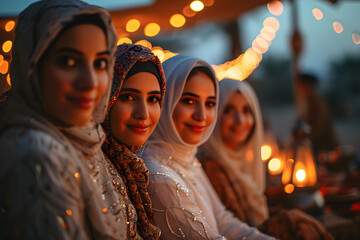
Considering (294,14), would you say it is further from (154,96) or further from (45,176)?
(45,176)

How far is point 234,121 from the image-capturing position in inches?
89.2

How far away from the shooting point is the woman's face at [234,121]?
2270mm

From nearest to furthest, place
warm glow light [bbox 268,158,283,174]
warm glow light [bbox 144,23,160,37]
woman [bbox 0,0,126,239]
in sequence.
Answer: woman [bbox 0,0,126,239] < warm glow light [bbox 268,158,283,174] < warm glow light [bbox 144,23,160,37]

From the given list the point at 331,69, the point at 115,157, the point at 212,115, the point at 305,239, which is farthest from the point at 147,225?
the point at 331,69

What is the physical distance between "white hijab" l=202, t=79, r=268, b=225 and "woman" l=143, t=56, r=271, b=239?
0.42 m

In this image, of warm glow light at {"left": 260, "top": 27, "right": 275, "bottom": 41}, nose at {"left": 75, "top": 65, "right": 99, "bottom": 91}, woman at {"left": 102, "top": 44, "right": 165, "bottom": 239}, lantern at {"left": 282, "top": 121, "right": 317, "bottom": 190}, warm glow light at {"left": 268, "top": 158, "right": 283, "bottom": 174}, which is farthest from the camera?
warm glow light at {"left": 260, "top": 27, "right": 275, "bottom": 41}

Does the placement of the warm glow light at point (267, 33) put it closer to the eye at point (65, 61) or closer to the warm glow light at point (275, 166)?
the warm glow light at point (275, 166)

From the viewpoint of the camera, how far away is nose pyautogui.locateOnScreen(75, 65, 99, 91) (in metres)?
0.82

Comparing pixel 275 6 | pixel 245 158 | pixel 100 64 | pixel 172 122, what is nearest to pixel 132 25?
pixel 275 6

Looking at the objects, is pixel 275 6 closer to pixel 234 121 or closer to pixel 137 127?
pixel 234 121

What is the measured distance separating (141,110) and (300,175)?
1595 millimetres

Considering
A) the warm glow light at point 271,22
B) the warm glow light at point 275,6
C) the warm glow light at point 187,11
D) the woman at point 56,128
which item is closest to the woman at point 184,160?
the woman at point 56,128

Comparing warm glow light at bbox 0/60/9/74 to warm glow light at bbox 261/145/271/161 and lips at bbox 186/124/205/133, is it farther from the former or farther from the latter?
warm glow light at bbox 261/145/271/161

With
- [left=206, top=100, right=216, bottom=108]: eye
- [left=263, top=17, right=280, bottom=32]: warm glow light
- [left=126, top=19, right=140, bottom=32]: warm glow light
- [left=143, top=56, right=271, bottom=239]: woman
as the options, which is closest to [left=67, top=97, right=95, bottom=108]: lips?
[left=143, top=56, right=271, bottom=239]: woman
